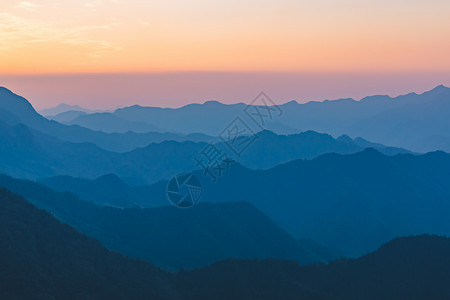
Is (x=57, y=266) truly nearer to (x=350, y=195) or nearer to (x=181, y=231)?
(x=181, y=231)

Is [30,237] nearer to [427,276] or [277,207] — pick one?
[427,276]

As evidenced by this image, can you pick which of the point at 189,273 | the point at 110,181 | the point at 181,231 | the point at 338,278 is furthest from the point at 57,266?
the point at 110,181

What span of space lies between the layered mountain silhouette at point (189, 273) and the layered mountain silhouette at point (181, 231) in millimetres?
26128

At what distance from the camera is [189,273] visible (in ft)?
185

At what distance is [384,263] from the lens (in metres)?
58.9

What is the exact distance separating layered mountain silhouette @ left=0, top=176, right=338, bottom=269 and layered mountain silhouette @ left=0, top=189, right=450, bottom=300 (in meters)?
26.1

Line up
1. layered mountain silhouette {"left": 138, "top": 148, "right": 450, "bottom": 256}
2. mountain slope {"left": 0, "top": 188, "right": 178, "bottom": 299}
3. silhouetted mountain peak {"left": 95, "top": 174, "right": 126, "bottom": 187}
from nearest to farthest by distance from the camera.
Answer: mountain slope {"left": 0, "top": 188, "right": 178, "bottom": 299}
layered mountain silhouette {"left": 138, "top": 148, "right": 450, "bottom": 256}
silhouetted mountain peak {"left": 95, "top": 174, "right": 126, "bottom": 187}

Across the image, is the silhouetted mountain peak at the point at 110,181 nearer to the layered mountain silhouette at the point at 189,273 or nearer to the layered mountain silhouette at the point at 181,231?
the layered mountain silhouette at the point at 181,231

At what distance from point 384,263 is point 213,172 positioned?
11343 cm

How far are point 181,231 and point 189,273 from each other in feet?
115

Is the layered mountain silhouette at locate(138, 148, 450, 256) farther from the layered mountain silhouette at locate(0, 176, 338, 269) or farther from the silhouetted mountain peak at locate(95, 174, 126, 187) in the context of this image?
the layered mountain silhouette at locate(0, 176, 338, 269)

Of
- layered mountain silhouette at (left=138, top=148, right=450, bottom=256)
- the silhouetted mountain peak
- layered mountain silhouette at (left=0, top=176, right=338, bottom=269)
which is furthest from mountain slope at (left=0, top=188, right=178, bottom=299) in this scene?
the silhouetted mountain peak

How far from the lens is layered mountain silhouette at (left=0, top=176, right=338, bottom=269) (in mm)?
84438

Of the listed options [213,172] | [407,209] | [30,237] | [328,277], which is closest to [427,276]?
[328,277]
